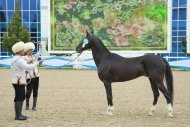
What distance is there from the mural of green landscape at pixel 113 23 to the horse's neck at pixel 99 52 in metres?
34.3

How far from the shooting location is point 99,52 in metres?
11.1

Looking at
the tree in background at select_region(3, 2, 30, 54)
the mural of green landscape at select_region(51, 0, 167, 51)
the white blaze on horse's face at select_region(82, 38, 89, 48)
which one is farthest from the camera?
the tree in background at select_region(3, 2, 30, 54)

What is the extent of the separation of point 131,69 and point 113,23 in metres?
36.3

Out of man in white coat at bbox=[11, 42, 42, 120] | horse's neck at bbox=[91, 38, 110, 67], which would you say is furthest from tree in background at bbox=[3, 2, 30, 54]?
man in white coat at bbox=[11, 42, 42, 120]

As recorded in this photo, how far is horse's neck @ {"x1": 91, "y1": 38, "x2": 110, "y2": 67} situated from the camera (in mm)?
11086

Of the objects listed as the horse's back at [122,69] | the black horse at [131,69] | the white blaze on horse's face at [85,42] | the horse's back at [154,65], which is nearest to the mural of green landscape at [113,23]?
the white blaze on horse's face at [85,42]

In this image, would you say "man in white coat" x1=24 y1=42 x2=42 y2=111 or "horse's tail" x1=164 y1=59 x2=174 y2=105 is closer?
"horse's tail" x1=164 y1=59 x2=174 y2=105

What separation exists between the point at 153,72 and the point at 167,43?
35.4 m

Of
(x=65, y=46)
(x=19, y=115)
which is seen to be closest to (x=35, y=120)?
(x=19, y=115)

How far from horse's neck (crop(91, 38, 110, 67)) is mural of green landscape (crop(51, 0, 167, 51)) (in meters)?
34.3

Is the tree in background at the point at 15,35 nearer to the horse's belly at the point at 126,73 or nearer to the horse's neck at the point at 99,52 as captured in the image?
the horse's neck at the point at 99,52

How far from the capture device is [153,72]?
34.4 ft

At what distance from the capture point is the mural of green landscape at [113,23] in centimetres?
4575

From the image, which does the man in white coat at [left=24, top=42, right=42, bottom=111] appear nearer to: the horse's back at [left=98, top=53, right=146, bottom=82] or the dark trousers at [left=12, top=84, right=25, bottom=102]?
the dark trousers at [left=12, top=84, right=25, bottom=102]
